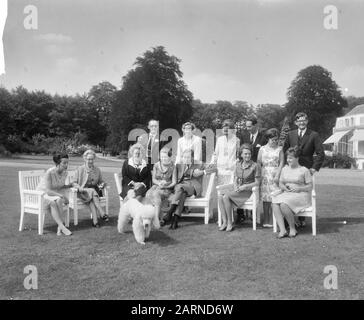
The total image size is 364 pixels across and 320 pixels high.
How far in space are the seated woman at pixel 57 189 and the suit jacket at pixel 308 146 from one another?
4036 millimetres

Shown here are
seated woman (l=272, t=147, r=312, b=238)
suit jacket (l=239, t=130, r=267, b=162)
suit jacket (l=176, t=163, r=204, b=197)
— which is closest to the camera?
seated woman (l=272, t=147, r=312, b=238)

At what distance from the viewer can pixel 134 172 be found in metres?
7.40

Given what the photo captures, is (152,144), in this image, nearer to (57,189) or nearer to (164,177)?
(164,177)

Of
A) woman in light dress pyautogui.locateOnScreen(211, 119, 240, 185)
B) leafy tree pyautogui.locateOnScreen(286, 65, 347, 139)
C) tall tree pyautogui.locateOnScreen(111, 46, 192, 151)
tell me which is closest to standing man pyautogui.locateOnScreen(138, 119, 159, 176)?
woman in light dress pyautogui.locateOnScreen(211, 119, 240, 185)

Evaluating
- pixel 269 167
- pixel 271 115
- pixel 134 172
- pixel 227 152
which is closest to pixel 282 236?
pixel 269 167

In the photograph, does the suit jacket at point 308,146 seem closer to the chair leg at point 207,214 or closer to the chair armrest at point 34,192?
the chair leg at point 207,214

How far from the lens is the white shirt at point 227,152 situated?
7938mm

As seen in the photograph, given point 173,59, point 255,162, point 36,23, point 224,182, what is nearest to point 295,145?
point 255,162

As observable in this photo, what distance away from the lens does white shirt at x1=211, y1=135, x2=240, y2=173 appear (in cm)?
794

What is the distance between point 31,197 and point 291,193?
14.6ft

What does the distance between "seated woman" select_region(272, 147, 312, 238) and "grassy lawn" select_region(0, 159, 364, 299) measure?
325 mm

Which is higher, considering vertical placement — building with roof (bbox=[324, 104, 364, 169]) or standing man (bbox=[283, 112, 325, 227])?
building with roof (bbox=[324, 104, 364, 169])

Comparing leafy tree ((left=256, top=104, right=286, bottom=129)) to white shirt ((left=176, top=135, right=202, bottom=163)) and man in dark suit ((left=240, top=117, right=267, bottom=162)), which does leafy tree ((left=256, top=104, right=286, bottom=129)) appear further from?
white shirt ((left=176, top=135, right=202, bottom=163))

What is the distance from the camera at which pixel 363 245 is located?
610 cm
